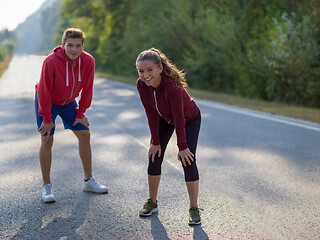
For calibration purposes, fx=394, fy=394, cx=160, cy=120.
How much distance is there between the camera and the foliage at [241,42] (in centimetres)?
1193

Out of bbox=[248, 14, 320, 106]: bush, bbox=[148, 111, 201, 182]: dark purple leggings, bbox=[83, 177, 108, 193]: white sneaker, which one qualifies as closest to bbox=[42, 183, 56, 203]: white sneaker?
bbox=[83, 177, 108, 193]: white sneaker

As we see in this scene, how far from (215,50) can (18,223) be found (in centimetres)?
1484

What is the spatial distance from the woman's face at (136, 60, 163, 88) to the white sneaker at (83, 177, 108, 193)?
1573 millimetres

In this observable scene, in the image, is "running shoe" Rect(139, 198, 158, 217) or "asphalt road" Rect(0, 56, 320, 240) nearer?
"asphalt road" Rect(0, 56, 320, 240)

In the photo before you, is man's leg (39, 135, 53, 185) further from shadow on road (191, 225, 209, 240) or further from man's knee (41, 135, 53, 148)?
shadow on road (191, 225, 209, 240)

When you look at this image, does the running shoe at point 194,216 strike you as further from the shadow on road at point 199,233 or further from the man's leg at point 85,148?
the man's leg at point 85,148

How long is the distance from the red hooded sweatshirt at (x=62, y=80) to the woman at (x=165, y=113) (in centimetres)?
87

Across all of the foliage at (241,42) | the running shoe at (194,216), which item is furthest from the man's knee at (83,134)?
the foliage at (241,42)

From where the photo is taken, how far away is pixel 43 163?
416 centimetres

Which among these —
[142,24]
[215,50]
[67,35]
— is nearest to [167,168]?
[67,35]

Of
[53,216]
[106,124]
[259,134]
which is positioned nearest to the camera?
[53,216]

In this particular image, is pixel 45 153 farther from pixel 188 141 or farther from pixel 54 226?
pixel 188 141

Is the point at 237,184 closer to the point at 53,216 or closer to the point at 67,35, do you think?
the point at 53,216

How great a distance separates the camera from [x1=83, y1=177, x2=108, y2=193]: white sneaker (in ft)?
14.2
